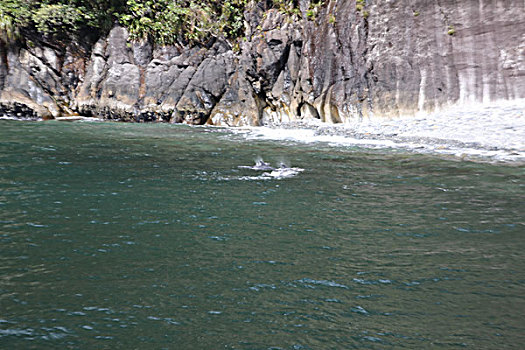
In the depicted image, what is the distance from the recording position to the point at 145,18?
3381 centimetres

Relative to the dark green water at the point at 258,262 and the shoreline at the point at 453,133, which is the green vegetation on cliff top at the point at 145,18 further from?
the dark green water at the point at 258,262

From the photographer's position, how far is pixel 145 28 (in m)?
34.2

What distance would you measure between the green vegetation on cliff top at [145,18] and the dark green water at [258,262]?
2760 centimetres

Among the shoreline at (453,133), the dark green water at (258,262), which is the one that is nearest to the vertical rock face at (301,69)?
the shoreline at (453,133)

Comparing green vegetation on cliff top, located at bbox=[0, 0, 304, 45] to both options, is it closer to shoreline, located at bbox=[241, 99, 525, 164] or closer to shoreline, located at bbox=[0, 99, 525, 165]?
shoreline, located at bbox=[0, 99, 525, 165]

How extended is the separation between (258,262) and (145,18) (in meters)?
34.5

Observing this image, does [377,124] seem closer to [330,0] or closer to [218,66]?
[330,0]

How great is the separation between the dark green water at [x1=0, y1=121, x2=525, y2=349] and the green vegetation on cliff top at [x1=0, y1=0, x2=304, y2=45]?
27598 millimetres

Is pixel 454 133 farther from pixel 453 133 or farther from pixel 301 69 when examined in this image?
pixel 301 69

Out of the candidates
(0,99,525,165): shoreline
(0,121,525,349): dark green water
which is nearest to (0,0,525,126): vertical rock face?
(0,99,525,165): shoreline

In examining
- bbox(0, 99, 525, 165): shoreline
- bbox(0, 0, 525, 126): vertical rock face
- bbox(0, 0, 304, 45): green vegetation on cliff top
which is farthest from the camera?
bbox(0, 0, 304, 45): green vegetation on cliff top

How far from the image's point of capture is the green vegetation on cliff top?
33094 millimetres

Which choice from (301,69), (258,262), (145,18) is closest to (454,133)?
(301,69)

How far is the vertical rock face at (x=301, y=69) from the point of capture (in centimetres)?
2053
